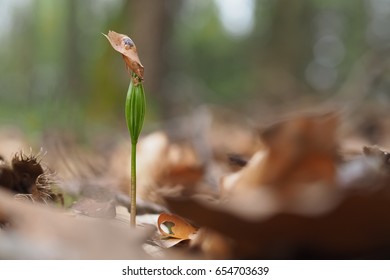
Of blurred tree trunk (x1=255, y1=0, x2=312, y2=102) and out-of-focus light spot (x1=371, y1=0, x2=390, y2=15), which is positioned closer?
blurred tree trunk (x1=255, y1=0, x2=312, y2=102)

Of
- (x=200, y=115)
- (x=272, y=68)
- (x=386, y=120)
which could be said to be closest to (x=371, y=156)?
(x=386, y=120)

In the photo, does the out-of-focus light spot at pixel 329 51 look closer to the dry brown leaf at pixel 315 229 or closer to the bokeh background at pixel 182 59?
the bokeh background at pixel 182 59

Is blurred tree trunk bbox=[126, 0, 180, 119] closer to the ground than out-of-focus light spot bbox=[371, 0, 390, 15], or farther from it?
closer to the ground

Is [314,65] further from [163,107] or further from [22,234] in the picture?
[22,234]

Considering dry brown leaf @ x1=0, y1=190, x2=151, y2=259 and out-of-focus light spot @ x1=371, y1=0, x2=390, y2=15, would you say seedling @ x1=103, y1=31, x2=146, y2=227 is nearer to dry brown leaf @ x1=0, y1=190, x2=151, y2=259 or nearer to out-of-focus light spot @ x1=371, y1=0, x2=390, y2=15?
dry brown leaf @ x1=0, y1=190, x2=151, y2=259

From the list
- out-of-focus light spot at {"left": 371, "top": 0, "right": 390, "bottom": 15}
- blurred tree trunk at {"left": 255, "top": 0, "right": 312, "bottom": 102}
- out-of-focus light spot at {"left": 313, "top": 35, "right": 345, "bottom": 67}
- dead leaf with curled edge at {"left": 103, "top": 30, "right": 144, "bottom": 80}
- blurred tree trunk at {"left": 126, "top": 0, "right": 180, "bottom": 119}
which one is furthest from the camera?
out-of-focus light spot at {"left": 313, "top": 35, "right": 345, "bottom": 67}

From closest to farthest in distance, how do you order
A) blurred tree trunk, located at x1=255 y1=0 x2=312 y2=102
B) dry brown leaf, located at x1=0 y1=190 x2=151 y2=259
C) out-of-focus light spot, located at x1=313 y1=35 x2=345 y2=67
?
dry brown leaf, located at x1=0 y1=190 x2=151 y2=259 → blurred tree trunk, located at x1=255 y1=0 x2=312 y2=102 → out-of-focus light spot, located at x1=313 y1=35 x2=345 y2=67

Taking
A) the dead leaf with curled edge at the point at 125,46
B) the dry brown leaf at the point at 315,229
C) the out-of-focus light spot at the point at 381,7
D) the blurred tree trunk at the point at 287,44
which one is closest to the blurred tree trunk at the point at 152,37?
the dead leaf with curled edge at the point at 125,46

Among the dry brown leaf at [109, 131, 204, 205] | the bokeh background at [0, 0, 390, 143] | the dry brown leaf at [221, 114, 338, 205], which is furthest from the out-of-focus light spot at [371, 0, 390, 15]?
the dry brown leaf at [221, 114, 338, 205]

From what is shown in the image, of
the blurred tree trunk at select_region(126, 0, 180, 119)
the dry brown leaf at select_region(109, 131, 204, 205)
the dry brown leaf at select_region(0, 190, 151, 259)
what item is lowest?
the dry brown leaf at select_region(0, 190, 151, 259)
